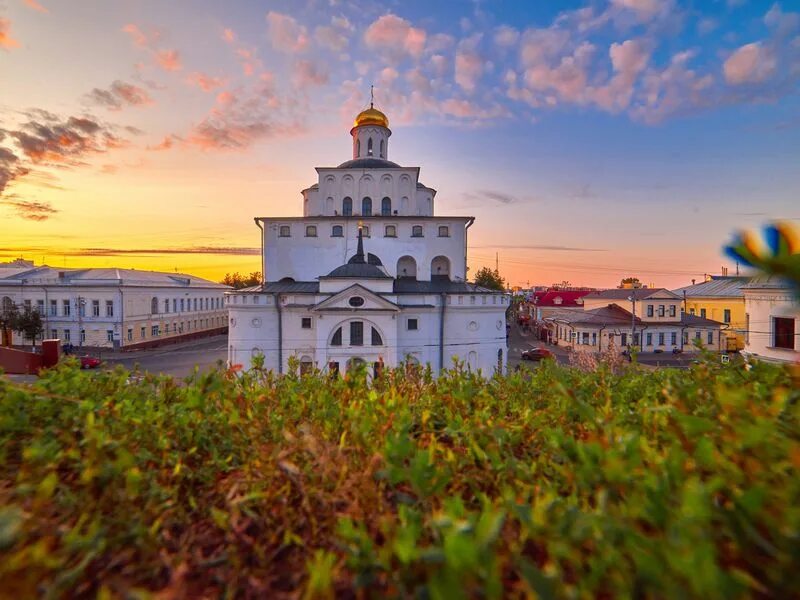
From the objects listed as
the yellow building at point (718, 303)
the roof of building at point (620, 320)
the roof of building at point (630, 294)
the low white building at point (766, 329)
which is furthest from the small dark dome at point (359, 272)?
the yellow building at point (718, 303)

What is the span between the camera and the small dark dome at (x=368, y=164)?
2877 cm

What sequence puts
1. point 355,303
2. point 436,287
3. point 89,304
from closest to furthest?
point 355,303 → point 436,287 → point 89,304

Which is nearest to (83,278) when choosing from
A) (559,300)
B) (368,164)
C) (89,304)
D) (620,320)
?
(89,304)

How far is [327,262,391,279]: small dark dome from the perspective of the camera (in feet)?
67.1

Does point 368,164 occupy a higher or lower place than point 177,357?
higher

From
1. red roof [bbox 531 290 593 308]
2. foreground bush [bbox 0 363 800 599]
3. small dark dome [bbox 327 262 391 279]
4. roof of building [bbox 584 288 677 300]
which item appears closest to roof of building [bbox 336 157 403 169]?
small dark dome [bbox 327 262 391 279]

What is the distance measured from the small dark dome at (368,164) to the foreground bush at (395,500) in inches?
1116

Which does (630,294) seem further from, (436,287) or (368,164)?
(368,164)

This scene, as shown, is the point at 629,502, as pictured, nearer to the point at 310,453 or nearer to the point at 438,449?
the point at 438,449

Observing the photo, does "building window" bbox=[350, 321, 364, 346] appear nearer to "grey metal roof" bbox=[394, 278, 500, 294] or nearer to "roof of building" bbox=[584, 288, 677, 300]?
"grey metal roof" bbox=[394, 278, 500, 294]

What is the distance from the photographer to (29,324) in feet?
93.6

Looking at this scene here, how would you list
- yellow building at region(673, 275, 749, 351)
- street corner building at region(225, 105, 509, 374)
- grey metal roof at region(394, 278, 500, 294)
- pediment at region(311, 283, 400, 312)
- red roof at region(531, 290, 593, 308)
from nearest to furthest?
pediment at region(311, 283, 400, 312) → street corner building at region(225, 105, 509, 374) → grey metal roof at region(394, 278, 500, 294) → yellow building at region(673, 275, 749, 351) → red roof at region(531, 290, 593, 308)

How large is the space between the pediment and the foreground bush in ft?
53.6

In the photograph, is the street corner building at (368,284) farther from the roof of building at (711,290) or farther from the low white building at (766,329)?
the roof of building at (711,290)
